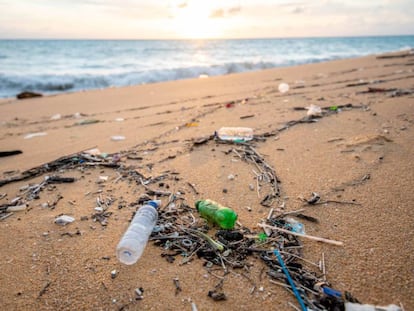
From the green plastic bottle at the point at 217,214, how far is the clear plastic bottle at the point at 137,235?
1.02ft

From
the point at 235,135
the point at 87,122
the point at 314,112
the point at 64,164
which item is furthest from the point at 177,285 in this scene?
the point at 87,122

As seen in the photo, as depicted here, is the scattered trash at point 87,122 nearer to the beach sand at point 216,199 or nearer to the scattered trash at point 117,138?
the beach sand at point 216,199

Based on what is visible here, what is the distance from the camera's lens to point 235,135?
130 inches

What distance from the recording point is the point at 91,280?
4.74ft

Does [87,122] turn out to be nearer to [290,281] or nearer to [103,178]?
[103,178]

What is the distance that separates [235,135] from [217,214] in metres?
1.67

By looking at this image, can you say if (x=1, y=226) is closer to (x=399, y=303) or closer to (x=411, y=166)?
(x=399, y=303)

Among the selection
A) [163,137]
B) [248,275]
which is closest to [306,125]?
[163,137]

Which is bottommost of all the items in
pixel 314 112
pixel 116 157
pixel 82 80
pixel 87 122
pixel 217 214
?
pixel 82 80

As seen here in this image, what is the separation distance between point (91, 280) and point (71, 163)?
1681 mm

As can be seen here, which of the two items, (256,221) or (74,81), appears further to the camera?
(74,81)

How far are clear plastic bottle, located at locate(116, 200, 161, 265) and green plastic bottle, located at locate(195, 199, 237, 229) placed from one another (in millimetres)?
311

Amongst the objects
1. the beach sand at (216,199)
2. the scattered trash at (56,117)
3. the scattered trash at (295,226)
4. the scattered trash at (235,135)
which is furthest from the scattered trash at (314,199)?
the scattered trash at (56,117)

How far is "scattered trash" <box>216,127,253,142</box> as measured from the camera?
123 inches
